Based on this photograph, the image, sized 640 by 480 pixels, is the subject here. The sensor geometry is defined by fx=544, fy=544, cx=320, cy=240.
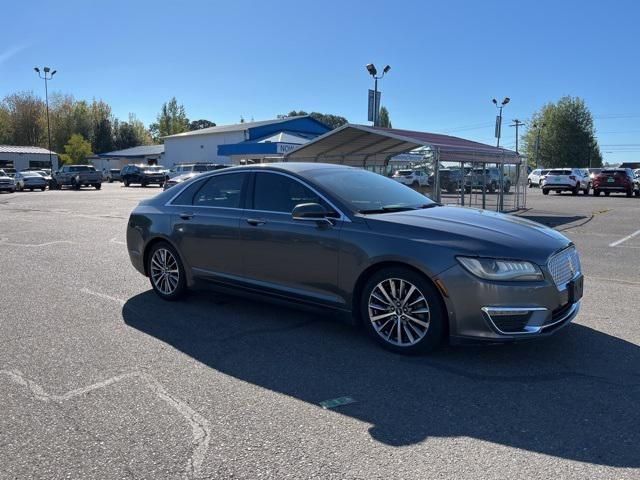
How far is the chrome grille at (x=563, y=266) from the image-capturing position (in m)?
4.29

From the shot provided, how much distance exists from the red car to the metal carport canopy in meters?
13.4

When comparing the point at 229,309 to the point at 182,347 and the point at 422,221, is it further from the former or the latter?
the point at 422,221

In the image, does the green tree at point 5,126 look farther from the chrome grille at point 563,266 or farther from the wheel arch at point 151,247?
the chrome grille at point 563,266

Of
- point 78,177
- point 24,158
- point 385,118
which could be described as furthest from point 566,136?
point 24,158

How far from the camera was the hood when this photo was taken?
4.21 metres

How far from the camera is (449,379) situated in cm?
407

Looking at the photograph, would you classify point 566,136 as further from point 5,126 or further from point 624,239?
point 5,126

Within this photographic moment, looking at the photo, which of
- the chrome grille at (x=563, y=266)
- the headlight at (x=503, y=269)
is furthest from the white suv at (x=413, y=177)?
the headlight at (x=503, y=269)

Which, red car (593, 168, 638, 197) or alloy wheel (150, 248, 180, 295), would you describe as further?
red car (593, 168, 638, 197)

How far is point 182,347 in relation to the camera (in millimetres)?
4844

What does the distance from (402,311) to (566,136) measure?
8474 centimetres

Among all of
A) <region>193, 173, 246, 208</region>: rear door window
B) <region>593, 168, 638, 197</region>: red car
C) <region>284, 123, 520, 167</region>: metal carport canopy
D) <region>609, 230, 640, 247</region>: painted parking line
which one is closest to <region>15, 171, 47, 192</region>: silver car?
<region>284, 123, 520, 167</region>: metal carport canopy

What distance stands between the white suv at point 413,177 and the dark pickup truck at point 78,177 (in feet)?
90.0

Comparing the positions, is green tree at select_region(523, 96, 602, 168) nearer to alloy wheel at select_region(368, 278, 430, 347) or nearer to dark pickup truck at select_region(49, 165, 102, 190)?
A: dark pickup truck at select_region(49, 165, 102, 190)
